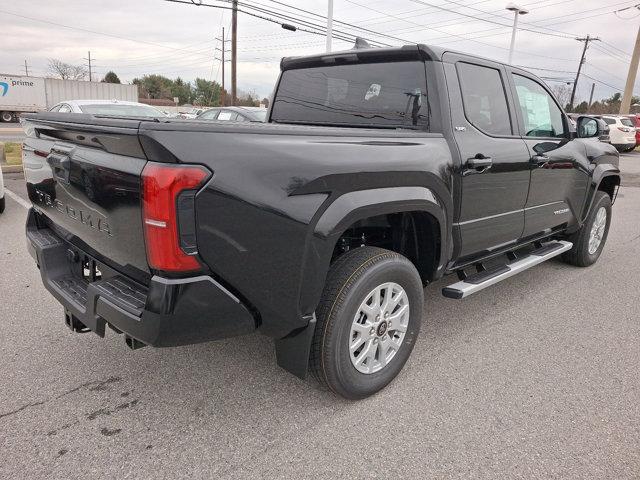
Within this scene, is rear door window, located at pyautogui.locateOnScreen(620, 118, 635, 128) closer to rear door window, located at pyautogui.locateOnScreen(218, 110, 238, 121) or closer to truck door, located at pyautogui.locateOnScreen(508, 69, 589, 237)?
rear door window, located at pyautogui.locateOnScreen(218, 110, 238, 121)

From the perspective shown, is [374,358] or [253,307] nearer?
[253,307]

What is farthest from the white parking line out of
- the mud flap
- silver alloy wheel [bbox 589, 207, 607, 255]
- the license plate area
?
silver alloy wheel [bbox 589, 207, 607, 255]

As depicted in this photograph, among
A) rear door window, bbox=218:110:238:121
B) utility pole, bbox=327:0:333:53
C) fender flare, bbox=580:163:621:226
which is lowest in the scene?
fender flare, bbox=580:163:621:226

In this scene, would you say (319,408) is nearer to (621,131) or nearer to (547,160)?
(547,160)

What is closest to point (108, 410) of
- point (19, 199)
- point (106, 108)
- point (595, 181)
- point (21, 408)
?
point (21, 408)

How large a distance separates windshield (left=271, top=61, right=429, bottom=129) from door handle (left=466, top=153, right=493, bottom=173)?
0.36m

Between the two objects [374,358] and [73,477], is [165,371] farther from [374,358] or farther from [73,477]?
[374,358]

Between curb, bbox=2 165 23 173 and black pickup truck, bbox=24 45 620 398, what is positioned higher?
black pickup truck, bbox=24 45 620 398

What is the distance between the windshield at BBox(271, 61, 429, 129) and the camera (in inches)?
122

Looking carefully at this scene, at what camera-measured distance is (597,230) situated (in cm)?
538

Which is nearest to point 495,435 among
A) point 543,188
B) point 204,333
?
point 204,333

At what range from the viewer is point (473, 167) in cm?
307

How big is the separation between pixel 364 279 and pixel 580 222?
3.40 m

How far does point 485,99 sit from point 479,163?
0.62 meters
